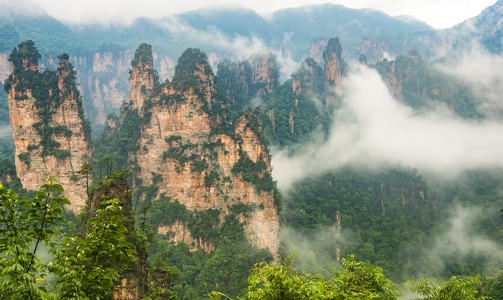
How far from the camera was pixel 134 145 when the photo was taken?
5741cm

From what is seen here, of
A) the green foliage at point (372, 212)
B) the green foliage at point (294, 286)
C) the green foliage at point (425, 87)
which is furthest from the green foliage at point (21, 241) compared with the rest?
the green foliage at point (425, 87)

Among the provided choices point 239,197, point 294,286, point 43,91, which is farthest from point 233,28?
point 294,286

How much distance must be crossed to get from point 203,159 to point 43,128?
18927 millimetres

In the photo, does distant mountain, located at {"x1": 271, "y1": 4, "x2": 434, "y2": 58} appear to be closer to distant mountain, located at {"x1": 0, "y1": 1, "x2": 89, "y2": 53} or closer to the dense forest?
distant mountain, located at {"x1": 0, "y1": 1, "x2": 89, "y2": 53}

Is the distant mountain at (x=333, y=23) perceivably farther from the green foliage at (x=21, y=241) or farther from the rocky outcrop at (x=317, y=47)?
the green foliage at (x=21, y=241)

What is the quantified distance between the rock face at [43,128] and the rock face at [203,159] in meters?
11.1

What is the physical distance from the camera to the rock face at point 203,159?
49.7 meters

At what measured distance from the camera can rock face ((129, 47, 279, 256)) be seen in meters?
49.7

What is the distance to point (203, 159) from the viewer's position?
53.1 meters

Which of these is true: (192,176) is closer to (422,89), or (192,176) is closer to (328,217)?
(328,217)

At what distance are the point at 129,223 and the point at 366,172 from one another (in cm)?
6416

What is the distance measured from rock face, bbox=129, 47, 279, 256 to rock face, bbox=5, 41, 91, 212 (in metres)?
11.1

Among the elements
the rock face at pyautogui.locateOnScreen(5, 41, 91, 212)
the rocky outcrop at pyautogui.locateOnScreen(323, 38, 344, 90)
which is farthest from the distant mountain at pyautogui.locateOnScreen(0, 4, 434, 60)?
the rock face at pyautogui.locateOnScreen(5, 41, 91, 212)

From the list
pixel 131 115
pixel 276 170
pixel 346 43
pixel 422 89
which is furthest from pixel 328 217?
pixel 346 43
